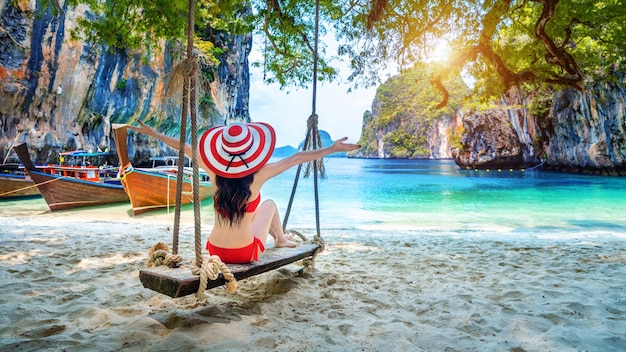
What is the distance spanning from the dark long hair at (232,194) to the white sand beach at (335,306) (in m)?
0.66

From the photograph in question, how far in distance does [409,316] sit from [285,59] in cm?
622

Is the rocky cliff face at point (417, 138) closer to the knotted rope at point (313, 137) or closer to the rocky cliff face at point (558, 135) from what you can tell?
the rocky cliff face at point (558, 135)

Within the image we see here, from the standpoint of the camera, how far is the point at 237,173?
6.85 feet

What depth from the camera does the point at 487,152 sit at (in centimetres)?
3453

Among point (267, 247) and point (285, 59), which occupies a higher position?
point (285, 59)

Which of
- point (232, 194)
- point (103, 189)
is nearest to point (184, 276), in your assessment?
point (232, 194)

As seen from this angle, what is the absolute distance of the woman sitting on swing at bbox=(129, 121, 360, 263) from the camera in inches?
82.7

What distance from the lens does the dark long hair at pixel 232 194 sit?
6.95 ft

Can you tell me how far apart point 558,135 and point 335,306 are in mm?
29144

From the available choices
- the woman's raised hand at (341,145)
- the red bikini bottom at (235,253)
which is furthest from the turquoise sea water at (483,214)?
the red bikini bottom at (235,253)

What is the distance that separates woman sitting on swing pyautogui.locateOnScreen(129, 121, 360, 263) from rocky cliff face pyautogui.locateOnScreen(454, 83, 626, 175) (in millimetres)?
23279

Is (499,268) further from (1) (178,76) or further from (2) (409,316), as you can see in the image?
(1) (178,76)

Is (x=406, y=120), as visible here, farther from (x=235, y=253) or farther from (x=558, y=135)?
(x=235, y=253)


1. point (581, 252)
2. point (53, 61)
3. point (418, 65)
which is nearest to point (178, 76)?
point (581, 252)
